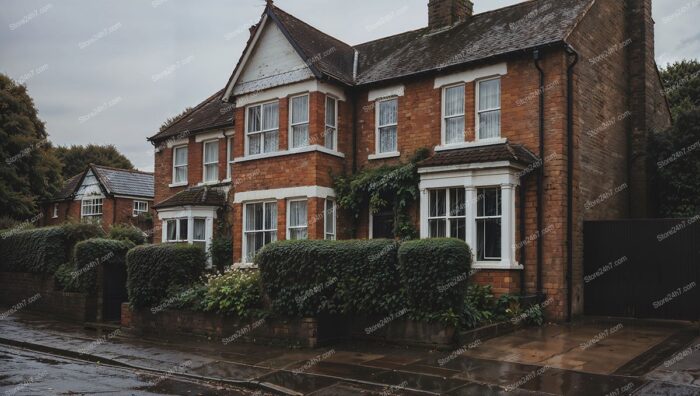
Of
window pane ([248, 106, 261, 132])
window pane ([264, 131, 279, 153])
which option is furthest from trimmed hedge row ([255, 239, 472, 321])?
window pane ([248, 106, 261, 132])

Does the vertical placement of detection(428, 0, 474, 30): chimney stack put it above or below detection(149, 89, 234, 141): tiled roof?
above

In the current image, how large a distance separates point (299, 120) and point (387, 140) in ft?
8.63

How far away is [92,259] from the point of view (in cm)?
1680

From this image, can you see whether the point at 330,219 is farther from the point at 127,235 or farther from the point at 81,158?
the point at 81,158

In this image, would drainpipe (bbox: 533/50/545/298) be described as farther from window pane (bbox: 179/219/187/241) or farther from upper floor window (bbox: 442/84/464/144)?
window pane (bbox: 179/219/187/241)

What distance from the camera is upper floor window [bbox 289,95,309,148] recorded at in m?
17.9

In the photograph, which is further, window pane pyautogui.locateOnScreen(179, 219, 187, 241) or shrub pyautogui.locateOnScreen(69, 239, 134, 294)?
window pane pyautogui.locateOnScreen(179, 219, 187, 241)

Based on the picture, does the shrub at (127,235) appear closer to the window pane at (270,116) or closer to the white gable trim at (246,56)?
the white gable trim at (246,56)

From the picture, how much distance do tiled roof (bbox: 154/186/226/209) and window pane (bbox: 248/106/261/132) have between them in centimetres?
325

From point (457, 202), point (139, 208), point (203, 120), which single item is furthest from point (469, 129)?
point (139, 208)

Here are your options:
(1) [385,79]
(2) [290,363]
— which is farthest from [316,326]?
(1) [385,79]

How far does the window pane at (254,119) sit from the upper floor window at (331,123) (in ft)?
7.65

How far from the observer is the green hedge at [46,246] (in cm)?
1850

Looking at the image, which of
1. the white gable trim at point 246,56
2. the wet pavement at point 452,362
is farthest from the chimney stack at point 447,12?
the wet pavement at point 452,362
